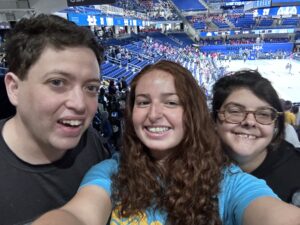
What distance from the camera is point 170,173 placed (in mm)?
1283

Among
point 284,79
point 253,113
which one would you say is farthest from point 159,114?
point 284,79

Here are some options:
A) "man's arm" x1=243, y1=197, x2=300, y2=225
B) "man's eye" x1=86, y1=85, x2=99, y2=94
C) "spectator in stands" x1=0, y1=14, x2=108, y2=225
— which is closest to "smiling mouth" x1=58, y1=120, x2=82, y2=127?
"spectator in stands" x1=0, y1=14, x2=108, y2=225

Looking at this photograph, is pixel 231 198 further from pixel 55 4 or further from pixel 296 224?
pixel 55 4

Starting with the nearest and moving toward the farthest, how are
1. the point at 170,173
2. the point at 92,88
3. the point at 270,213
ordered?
the point at 270,213 < the point at 92,88 < the point at 170,173

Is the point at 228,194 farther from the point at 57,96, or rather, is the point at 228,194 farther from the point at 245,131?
the point at 57,96

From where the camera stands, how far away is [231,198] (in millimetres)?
1217

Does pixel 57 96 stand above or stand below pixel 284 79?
above

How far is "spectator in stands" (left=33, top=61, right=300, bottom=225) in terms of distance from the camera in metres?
1.19

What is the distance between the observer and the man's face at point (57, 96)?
3.49 feet

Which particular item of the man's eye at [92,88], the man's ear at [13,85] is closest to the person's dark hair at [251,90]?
the man's eye at [92,88]

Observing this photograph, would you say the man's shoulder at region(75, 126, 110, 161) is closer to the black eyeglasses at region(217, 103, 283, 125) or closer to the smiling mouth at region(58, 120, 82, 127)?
the smiling mouth at region(58, 120, 82, 127)

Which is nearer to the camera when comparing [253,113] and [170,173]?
[170,173]

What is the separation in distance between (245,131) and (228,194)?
0.37 m

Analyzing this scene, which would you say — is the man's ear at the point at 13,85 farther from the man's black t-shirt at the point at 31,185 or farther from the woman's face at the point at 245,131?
the woman's face at the point at 245,131
